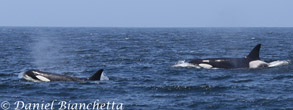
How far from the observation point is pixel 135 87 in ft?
72.8

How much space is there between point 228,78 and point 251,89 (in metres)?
3.82

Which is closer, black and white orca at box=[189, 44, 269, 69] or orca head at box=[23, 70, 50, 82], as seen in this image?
orca head at box=[23, 70, 50, 82]

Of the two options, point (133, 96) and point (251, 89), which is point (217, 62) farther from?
point (133, 96)

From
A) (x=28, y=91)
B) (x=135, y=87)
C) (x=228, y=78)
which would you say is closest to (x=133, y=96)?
(x=135, y=87)
